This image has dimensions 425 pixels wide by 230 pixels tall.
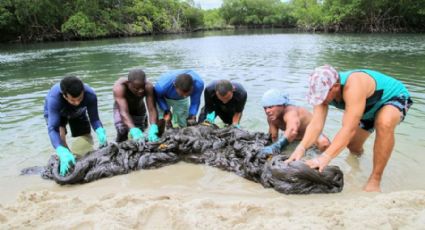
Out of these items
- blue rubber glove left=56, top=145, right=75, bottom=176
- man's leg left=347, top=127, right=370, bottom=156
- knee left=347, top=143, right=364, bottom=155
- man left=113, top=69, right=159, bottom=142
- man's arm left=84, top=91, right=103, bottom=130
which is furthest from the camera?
man left=113, top=69, right=159, bottom=142

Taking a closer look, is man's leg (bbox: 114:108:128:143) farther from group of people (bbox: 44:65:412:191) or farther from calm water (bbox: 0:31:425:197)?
calm water (bbox: 0:31:425:197)

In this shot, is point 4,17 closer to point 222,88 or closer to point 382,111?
point 222,88

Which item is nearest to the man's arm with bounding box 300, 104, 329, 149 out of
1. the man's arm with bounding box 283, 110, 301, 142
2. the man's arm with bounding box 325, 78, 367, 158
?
the man's arm with bounding box 325, 78, 367, 158

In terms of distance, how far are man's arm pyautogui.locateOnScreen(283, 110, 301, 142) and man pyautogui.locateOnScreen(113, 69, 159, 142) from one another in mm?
1903

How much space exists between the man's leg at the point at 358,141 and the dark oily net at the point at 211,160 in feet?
3.03

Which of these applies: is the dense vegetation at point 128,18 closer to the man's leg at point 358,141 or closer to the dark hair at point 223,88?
the man's leg at point 358,141

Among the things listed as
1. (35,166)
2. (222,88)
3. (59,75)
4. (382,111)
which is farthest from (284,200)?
(59,75)

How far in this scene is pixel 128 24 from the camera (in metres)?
45.6

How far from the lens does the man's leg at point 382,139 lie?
358 centimetres

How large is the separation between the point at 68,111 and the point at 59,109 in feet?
1.24

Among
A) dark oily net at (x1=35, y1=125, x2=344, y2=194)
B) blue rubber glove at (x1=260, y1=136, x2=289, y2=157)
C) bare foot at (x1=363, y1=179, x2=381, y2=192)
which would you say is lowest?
bare foot at (x1=363, y1=179, x2=381, y2=192)

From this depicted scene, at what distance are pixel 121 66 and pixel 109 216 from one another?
43.2 ft

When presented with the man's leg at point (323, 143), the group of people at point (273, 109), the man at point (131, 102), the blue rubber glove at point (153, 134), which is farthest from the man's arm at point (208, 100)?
the man's leg at point (323, 143)

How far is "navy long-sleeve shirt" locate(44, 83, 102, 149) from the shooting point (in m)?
4.60
